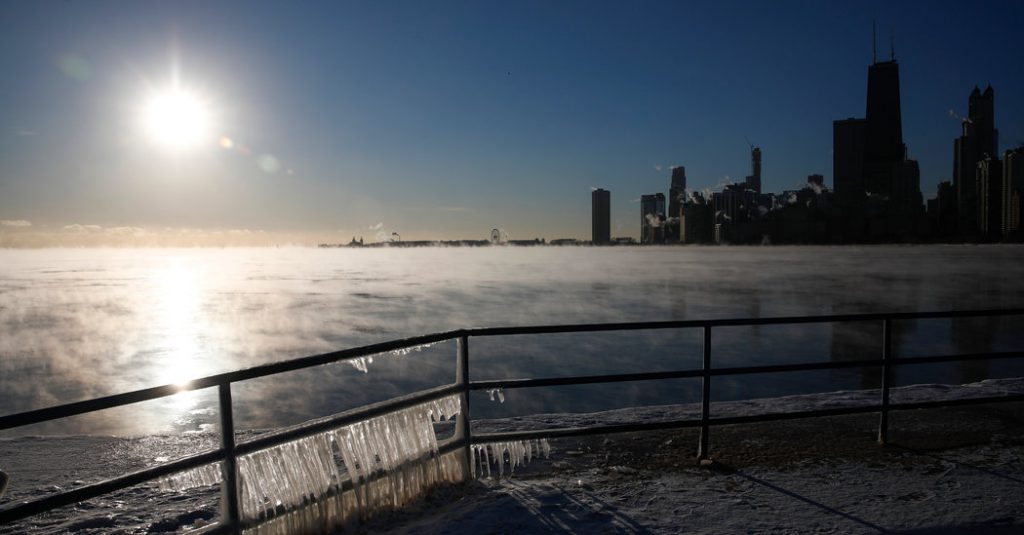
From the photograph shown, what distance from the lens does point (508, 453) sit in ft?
17.9

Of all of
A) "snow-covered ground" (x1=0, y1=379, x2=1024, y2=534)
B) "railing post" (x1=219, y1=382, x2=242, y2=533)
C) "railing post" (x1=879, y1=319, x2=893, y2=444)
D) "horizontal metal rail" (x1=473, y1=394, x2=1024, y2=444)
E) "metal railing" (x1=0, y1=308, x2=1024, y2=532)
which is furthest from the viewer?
"railing post" (x1=879, y1=319, x2=893, y2=444)

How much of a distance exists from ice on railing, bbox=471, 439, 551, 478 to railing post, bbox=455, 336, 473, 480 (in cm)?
21

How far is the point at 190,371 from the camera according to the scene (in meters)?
22.7

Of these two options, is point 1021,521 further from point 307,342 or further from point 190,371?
point 307,342

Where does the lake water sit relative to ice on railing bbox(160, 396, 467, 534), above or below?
below

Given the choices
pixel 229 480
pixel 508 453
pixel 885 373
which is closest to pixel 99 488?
pixel 229 480

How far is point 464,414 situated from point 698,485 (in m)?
1.80

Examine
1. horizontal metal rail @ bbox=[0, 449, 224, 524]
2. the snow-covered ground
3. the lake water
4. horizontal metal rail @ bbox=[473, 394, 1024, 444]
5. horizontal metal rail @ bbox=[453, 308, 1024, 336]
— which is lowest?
the lake water

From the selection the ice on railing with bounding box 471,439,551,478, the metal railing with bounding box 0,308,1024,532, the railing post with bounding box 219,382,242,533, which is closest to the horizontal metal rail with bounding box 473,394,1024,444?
the metal railing with bounding box 0,308,1024,532

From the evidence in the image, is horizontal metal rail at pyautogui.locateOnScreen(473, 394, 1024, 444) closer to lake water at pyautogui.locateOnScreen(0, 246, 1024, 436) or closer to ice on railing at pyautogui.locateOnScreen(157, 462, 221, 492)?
ice on railing at pyautogui.locateOnScreen(157, 462, 221, 492)

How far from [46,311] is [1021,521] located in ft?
196

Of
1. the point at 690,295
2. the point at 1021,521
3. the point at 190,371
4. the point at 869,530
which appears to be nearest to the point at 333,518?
the point at 869,530

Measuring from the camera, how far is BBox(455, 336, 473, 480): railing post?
4512mm

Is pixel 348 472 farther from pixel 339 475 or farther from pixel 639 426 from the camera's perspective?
pixel 639 426
